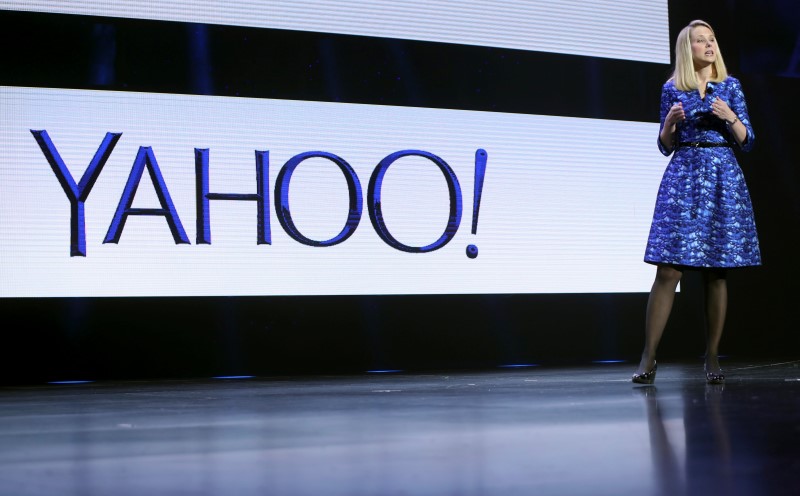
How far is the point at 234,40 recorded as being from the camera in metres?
4.52

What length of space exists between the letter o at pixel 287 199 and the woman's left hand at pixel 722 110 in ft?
5.75

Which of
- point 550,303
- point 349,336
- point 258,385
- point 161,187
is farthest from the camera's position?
point 550,303

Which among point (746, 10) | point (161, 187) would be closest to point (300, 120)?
point (161, 187)

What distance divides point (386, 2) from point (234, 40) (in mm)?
676

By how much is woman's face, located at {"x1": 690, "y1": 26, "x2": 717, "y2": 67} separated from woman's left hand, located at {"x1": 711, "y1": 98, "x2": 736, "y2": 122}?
0.58ft

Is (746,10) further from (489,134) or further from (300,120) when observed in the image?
(300,120)

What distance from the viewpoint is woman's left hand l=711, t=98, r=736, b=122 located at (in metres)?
3.19

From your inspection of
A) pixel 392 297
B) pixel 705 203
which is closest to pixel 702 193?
pixel 705 203

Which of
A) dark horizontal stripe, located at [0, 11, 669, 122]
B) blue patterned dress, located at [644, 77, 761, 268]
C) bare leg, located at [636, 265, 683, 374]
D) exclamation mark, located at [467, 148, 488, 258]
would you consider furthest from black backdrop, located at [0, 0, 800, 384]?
blue patterned dress, located at [644, 77, 761, 268]

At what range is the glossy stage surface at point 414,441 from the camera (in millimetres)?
1478

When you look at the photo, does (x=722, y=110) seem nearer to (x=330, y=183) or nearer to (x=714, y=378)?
(x=714, y=378)

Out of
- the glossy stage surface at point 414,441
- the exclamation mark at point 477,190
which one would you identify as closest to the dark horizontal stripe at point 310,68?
the exclamation mark at point 477,190

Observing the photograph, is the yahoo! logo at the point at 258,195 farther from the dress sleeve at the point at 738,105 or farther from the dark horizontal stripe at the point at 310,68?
the dress sleeve at the point at 738,105

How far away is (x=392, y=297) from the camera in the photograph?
4648 mm
